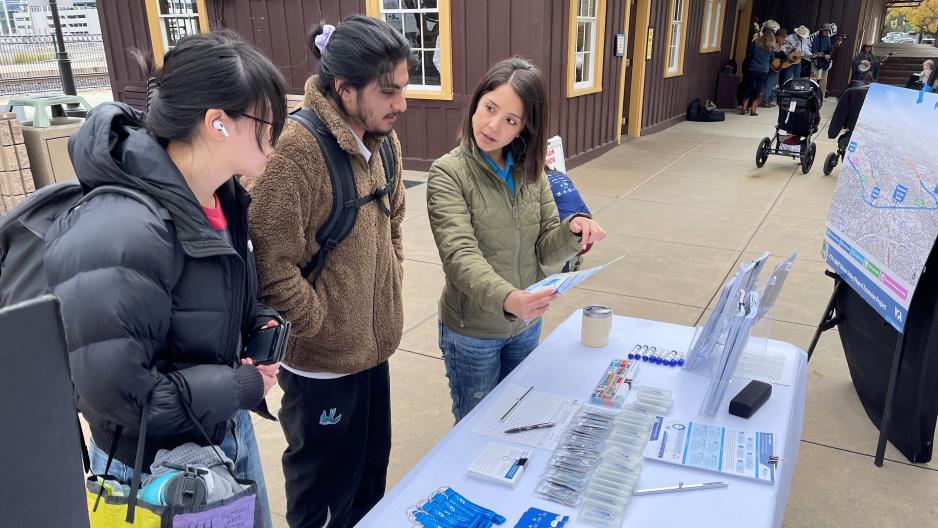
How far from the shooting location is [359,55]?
5.86ft

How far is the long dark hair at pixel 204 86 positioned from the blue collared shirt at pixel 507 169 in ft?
3.30

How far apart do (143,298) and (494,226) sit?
1.32 metres

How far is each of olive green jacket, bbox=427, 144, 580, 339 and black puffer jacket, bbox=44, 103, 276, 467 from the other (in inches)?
31.5

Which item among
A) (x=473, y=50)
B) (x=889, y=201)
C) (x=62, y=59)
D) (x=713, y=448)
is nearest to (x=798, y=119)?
(x=473, y=50)

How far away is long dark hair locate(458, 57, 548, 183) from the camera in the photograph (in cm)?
221

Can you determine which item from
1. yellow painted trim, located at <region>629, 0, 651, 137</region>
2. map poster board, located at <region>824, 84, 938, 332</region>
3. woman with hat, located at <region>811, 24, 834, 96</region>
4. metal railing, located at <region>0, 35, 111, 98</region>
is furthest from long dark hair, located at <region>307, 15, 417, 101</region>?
metal railing, located at <region>0, 35, 111, 98</region>

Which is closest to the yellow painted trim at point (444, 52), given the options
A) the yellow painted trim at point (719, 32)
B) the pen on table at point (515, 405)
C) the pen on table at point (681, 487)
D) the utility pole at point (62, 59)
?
the utility pole at point (62, 59)

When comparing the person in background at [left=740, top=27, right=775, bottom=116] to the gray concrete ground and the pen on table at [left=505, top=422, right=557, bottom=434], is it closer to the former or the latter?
the gray concrete ground

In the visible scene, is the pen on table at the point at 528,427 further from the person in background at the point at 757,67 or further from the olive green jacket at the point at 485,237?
the person in background at the point at 757,67

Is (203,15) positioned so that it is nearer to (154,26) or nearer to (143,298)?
(154,26)

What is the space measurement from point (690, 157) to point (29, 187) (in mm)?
8579

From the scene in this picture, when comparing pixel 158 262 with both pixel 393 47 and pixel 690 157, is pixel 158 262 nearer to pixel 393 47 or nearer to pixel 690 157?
pixel 393 47

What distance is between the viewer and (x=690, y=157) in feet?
33.0

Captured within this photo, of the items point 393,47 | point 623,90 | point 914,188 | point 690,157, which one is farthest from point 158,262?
point 623,90
